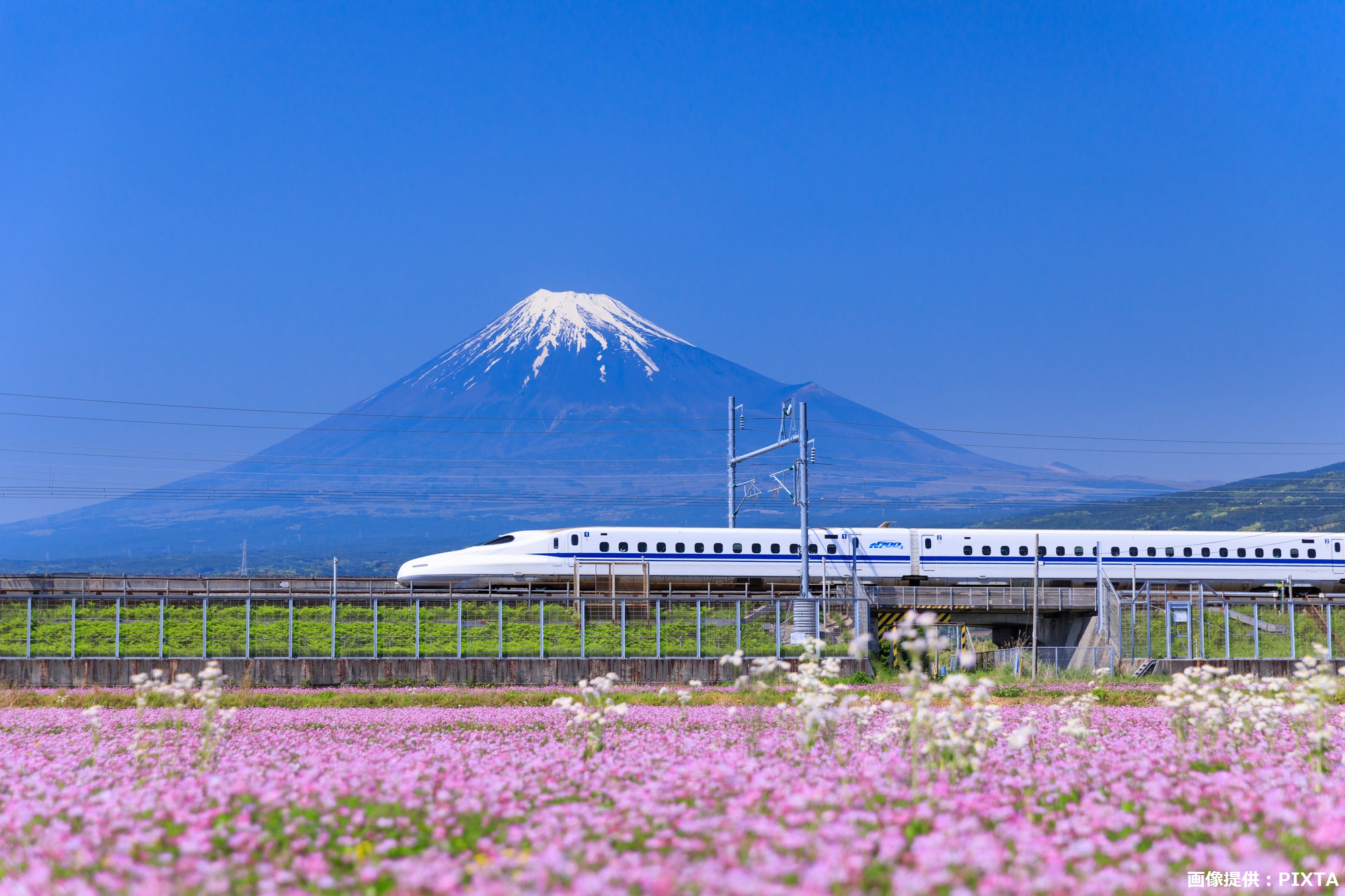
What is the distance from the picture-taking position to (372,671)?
28.1m

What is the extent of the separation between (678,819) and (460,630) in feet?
73.8

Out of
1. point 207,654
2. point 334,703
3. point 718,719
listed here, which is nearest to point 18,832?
point 718,719

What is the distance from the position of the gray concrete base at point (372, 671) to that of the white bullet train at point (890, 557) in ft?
55.0

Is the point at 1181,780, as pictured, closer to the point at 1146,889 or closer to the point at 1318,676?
the point at 1318,676

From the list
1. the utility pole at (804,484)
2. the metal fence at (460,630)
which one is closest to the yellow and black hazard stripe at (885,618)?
the metal fence at (460,630)

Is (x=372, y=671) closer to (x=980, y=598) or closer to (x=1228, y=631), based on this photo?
(x=980, y=598)

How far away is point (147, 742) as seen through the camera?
13062 millimetres

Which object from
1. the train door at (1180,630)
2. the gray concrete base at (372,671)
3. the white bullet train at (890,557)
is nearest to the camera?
the gray concrete base at (372,671)

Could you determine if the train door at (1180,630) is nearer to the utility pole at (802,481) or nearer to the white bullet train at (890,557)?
the utility pole at (802,481)

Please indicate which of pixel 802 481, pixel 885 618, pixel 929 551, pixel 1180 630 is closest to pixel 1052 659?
pixel 885 618

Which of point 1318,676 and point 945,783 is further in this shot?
point 1318,676

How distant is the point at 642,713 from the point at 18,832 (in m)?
12.2

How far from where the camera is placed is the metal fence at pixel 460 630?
28.9 metres

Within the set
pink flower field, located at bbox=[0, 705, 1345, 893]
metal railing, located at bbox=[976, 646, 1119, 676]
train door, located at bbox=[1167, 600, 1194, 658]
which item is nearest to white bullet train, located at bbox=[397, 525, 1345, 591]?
metal railing, located at bbox=[976, 646, 1119, 676]
